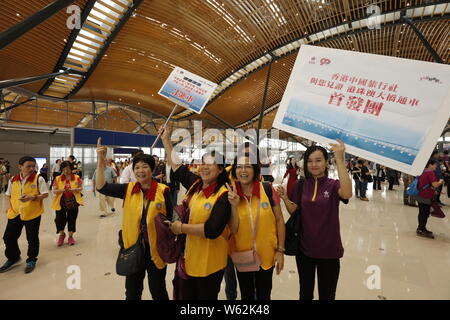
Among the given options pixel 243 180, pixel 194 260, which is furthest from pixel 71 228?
pixel 243 180

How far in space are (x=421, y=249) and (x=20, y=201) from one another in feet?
20.8

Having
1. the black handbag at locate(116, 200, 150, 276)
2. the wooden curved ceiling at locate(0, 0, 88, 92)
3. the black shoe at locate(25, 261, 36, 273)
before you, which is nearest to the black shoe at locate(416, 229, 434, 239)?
the black handbag at locate(116, 200, 150, 276)

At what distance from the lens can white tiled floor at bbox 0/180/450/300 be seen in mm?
2529

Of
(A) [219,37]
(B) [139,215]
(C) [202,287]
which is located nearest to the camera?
(C) [202,287]

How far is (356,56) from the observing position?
154 cm

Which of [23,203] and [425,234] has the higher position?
[23,203]

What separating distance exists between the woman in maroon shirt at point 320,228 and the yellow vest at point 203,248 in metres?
0.61

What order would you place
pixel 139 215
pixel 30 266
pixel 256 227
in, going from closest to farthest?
1. pixel 256 227
2. pixel 139 215
3. pixel 30 266

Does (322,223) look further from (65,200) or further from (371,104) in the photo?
(65,200)

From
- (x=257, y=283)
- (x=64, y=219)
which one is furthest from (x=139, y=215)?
(x=64, y=219)

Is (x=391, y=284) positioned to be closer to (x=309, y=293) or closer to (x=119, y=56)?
(x=309, y=293)

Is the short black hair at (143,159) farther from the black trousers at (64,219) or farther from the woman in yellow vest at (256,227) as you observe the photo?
the black trousers at (64,219)

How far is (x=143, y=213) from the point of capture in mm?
1682

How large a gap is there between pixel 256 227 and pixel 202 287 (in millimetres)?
543
